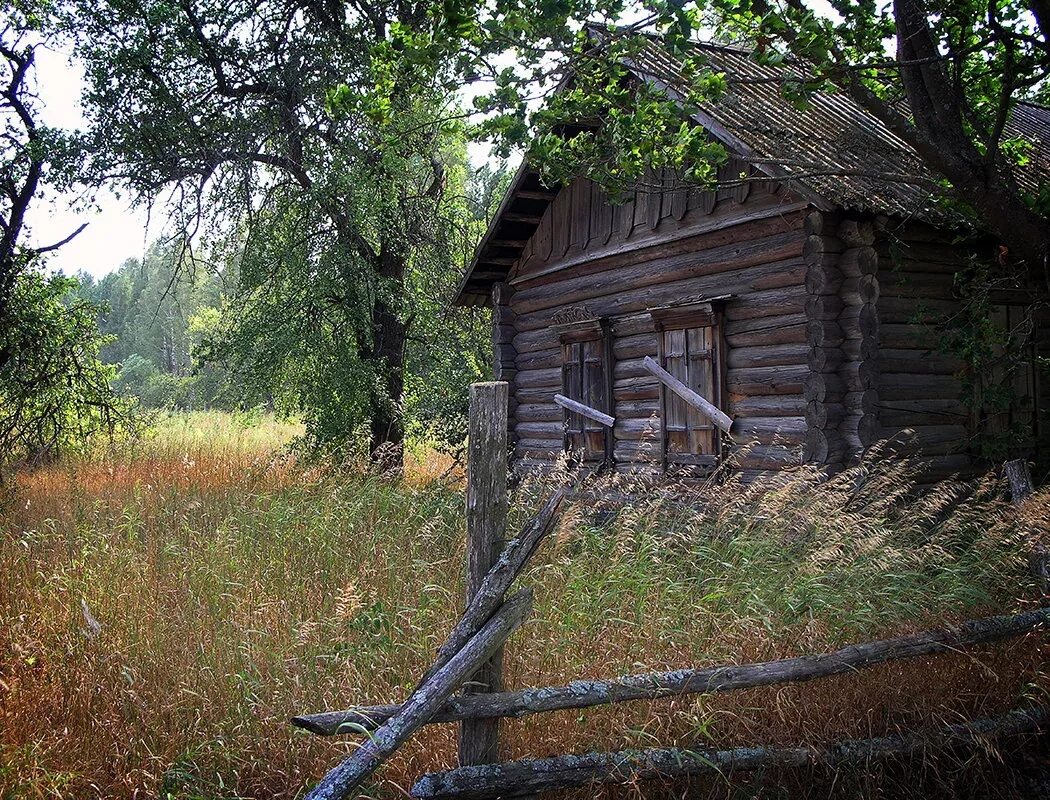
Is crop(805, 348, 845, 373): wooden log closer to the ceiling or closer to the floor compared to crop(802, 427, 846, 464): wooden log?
closer to the ceiling

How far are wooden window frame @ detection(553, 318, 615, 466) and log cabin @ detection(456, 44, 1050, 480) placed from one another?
0.09 ft

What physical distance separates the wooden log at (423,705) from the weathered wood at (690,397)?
6.05 m

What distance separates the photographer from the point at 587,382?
12156mm

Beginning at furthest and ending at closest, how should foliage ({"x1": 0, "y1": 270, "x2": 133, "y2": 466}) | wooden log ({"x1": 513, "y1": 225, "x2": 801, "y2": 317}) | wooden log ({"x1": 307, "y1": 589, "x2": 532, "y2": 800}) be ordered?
1. foliage ({"x1": 0, "y1": 270, "x2": 133, "y2": 466})
2. wooden log ({"x1": 513, "y1": 225, "x2": 801, "y2": 317})
3. wooden log ({"x1": 307, "y1": 589, "x2": 532, "y2": 800})

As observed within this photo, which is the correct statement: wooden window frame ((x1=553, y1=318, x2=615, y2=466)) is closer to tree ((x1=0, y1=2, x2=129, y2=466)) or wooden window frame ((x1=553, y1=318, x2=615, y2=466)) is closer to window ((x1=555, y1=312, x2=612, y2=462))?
window ((x1=555, y1=312, x2=612, y2=462))

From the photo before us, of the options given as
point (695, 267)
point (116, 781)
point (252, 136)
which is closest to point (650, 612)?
point (116, 781)

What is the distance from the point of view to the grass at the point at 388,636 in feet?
14.9

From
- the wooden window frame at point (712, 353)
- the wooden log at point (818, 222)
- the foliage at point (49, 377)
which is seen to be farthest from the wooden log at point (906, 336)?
the foliage at point (49, 377)

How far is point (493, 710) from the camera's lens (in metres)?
4.01

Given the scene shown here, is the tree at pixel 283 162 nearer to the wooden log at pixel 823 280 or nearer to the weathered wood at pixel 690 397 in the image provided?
the weathered wood at pixel 690 397

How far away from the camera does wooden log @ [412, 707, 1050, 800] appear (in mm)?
3953

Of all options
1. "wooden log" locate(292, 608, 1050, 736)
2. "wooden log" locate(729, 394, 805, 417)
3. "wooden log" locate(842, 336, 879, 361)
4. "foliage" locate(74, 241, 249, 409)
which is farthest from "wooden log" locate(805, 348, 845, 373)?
"foliage" locate(74, 241, 249, 409)

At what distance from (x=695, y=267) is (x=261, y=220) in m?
8.12

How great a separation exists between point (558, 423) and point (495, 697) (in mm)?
8906
